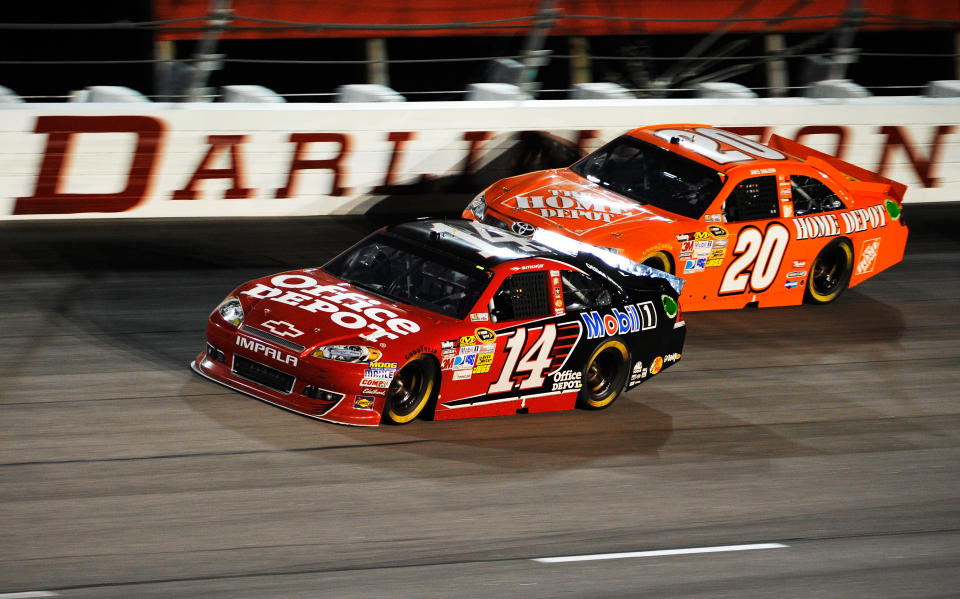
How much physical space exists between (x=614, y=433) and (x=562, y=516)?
157 cm

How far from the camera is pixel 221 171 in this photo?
548 inches

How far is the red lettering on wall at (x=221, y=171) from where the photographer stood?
13.8m

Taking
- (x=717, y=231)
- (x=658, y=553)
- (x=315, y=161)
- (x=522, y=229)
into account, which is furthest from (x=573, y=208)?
(x=658, y=553)

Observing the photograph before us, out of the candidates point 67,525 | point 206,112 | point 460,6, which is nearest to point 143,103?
point 206,112

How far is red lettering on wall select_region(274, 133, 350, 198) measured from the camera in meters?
14.2

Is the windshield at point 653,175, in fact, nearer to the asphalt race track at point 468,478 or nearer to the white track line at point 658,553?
the asphalt race track at point 468,478

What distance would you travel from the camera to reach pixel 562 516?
24.4 ft

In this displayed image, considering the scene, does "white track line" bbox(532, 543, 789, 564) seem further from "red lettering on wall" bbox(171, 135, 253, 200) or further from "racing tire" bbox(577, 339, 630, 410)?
"red lettering on wall" bbox(171, 135, 253, 200)

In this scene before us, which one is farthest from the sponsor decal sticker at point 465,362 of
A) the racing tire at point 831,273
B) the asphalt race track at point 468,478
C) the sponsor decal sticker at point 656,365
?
the racing tire at point 831,273

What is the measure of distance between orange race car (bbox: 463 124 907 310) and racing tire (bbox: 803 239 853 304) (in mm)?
10

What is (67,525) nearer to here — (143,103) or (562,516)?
(562,516)

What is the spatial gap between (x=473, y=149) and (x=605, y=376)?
20.4 ft

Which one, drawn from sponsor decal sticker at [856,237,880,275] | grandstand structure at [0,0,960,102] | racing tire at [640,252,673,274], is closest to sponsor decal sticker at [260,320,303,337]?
racing tire at [640,252,673,274]

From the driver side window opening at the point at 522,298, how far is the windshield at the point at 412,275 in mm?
158
